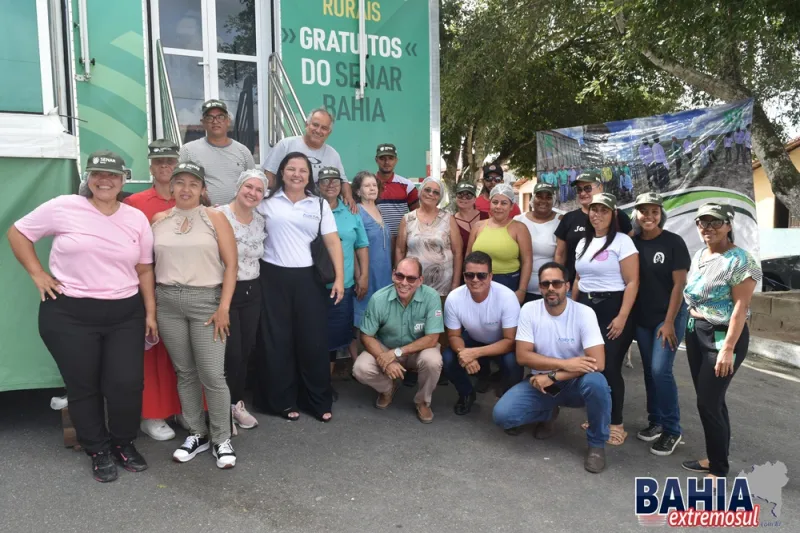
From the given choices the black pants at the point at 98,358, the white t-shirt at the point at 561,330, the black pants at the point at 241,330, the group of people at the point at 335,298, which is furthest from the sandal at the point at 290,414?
the white t-shirt at the point at 561,330

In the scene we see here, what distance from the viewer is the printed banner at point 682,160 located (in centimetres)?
752

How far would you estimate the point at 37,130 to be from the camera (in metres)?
3.57

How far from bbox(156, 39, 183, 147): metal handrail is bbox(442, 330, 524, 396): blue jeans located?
262 centimetres

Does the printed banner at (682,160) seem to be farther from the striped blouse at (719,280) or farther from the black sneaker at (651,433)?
the striped blouse at (719,280)

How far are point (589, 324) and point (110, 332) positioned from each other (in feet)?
8.94

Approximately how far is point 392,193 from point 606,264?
2040 mm

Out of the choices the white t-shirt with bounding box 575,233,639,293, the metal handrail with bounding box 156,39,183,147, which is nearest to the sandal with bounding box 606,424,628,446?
the white t-shirt with bounding box 575,233,639,293

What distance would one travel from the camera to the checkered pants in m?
3.38

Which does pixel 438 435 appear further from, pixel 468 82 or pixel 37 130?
pixel 468 82

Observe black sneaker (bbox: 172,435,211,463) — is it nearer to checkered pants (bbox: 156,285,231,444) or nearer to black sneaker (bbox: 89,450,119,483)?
checkered pants (bbox: 156,285,231,444)

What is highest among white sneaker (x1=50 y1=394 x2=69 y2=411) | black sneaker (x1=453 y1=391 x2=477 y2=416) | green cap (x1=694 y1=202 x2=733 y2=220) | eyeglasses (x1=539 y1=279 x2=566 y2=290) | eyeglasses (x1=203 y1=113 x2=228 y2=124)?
eyeglasses (x1=203 y1=113 x2=228 y2=124)

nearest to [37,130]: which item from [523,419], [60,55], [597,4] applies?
[60,55]

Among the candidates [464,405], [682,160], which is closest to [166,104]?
[464,405]

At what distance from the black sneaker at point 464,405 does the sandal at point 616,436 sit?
1.00 m
